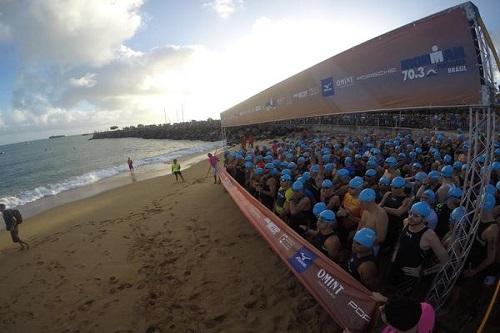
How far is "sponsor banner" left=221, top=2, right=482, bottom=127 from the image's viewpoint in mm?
5430

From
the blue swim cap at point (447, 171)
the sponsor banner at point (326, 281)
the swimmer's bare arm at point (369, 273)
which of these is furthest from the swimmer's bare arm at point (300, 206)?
the blue swim cap at point (447, 171)

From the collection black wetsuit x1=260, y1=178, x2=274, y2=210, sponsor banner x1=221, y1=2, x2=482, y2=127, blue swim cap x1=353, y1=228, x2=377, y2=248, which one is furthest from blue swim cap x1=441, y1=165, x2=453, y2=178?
black wetsuit x1=260, y1=178, x2=274, y2=210

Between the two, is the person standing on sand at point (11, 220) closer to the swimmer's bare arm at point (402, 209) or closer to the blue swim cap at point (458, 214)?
the swimmer's bare arm at point (402, 209)

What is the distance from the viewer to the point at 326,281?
3.96 metres

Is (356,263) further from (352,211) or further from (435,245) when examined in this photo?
(352,211)

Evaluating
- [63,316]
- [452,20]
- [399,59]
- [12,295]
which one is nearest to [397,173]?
[399,59]

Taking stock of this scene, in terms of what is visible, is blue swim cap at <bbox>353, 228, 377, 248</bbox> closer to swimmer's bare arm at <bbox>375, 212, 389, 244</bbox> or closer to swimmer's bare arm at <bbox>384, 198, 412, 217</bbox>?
swimmer's bare arm at <bbox>375, 212, 389, 244</bbox>

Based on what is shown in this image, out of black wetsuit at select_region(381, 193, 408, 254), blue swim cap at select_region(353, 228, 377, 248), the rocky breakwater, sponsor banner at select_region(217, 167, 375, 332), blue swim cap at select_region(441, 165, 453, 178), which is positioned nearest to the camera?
sponsor banner at select_region(217, 167, 375, 332)

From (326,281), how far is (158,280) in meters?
3.90

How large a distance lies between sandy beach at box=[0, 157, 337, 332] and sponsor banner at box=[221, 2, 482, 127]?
4.50m

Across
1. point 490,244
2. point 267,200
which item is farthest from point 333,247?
point 267,200

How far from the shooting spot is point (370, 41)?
801cm

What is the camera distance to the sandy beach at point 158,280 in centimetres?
487

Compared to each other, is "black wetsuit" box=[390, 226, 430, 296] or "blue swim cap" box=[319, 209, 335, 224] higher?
"blue swim cap" box=[319, 209, 335, 224]
